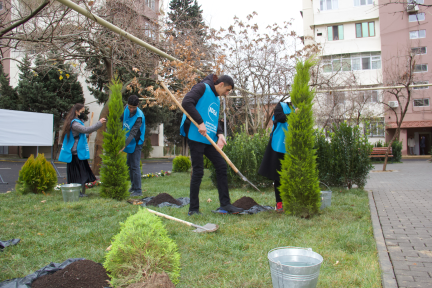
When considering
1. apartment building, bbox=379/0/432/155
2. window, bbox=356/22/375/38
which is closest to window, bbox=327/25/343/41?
window, bbox=356/22/375/38

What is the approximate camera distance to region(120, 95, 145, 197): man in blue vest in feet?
20.7

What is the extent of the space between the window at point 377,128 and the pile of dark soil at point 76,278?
2686cm

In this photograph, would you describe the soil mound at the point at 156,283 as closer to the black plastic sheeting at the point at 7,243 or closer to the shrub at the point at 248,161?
the black plastic sheeting at the point at 7,243

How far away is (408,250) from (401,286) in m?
1.01

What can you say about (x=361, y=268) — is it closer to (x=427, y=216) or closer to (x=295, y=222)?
(x=295, y=222)

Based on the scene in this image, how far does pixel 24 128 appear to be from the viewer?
8906 millimetres

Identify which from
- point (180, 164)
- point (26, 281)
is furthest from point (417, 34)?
point (26, 281)

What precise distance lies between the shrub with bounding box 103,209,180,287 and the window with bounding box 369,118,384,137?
87.2ft

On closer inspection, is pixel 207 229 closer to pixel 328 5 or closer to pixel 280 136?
pixel 280 136

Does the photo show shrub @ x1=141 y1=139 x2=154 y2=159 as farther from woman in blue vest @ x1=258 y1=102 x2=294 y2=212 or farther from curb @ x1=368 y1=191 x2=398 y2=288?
curb @ x1=368 y1=191 x2=398 y2=288

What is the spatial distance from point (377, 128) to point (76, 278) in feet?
96.2

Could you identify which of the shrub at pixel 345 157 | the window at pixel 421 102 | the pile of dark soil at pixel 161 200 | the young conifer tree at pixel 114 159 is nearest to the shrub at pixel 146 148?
the shrub at pixel 345 157

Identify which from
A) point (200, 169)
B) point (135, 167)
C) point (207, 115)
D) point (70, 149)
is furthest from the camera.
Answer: point (135, 167)

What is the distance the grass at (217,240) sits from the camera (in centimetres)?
253
